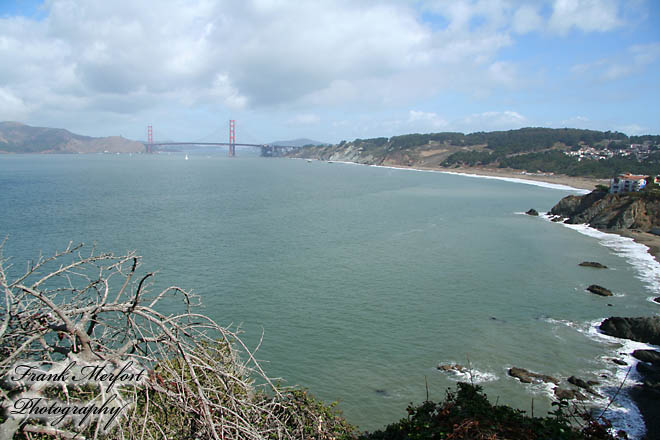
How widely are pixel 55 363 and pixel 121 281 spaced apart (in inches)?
676

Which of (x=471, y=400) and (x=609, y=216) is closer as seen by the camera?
(x=471, y=400)

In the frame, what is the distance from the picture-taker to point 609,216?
3925cm

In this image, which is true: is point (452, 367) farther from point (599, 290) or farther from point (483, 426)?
Result: point (599, 290)

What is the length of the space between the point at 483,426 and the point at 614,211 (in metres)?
40.8

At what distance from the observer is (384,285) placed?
21484 mm

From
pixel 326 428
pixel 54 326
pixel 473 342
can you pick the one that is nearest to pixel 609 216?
pixel 473 342

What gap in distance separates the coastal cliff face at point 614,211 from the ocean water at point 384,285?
2960 mm

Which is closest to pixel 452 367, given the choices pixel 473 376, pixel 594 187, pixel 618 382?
pixel 473 376

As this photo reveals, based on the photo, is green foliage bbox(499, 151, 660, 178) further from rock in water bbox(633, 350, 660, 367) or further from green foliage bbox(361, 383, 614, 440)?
green foliage bbox(361, 383, 614, 440)

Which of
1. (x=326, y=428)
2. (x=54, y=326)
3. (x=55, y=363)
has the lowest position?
(x=326, y=428)

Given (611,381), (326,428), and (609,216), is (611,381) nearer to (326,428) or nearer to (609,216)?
(326,428)

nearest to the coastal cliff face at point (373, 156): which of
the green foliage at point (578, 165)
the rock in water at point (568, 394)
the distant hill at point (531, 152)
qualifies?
the distant hill at point (531, 152)

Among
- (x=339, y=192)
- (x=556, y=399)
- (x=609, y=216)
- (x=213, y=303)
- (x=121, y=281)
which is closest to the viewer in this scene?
(x=556, y=399)

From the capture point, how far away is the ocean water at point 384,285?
44.8 ft
